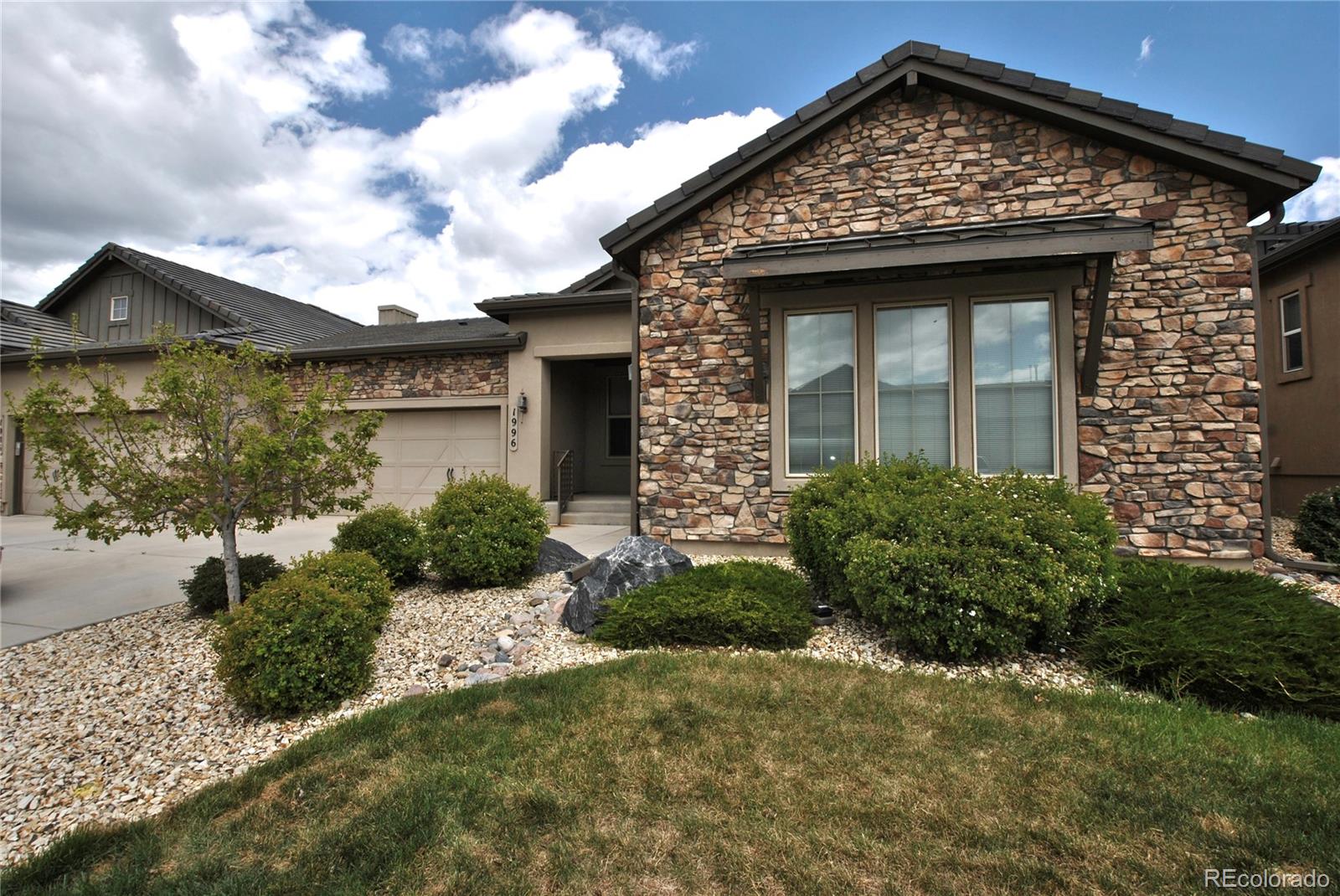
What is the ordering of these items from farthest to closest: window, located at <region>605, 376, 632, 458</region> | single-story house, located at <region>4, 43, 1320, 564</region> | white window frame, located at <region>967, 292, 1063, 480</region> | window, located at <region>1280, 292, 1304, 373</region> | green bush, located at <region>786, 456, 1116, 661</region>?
1. window, located at <region>605, 376, 632, 458</region>
2. window, located at <region>1280, 292, 1304, 373</region>
3. white window frame, located at <region>967, 292, 1063, 480</region>
4. single-story house, located at <region>4, 43, 1320, 564</region>
5. green bush, located at <region>786, 456, 1116, 661</region>

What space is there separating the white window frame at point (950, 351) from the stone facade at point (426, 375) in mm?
7005

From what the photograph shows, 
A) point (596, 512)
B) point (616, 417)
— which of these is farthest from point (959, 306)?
point (616, 417)

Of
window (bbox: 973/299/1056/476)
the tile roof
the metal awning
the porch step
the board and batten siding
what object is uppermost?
the board and batten siding

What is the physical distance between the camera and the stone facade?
11562 mm

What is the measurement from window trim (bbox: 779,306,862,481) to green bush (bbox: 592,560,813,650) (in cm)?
271

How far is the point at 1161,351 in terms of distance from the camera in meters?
6.51

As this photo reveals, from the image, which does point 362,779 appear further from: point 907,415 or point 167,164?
point 167,164

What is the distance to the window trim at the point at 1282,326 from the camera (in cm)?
927

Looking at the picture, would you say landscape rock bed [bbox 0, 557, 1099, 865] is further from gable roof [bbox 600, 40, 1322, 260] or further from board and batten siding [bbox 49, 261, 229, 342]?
board and batten siding [bbox 49, 261, 229, 342]

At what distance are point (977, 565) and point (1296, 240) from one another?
1001 cm

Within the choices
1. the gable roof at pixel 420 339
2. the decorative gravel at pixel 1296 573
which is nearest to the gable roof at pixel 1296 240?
the decorative gravel at pixel 1296 573

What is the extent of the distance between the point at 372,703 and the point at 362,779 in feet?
3.42

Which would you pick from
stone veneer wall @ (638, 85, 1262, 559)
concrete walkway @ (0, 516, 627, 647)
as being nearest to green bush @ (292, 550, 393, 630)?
concrete walkway @ (0, 516, 627, 647)

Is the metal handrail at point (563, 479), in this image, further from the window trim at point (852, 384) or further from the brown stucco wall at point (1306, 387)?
the brown stucco wall at point (1306, 387)
